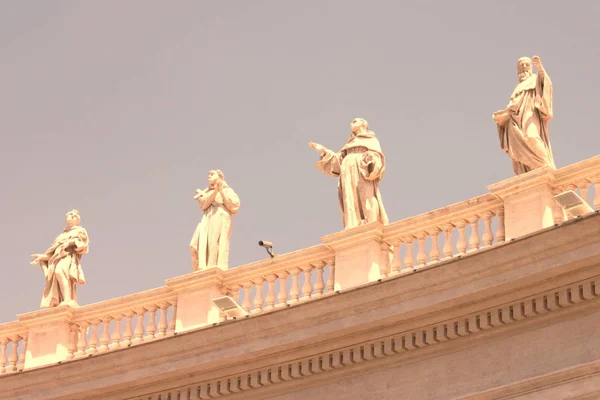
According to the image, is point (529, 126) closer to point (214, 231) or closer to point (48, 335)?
point (214, 231)

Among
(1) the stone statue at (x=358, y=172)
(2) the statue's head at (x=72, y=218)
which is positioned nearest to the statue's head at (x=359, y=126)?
(1) the stone statue at (x=358, y=172)

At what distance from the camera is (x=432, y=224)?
24469 mm

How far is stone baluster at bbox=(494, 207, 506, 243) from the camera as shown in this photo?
78.0ft

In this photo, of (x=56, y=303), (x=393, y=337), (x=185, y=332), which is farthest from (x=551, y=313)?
(x=56, y=303)

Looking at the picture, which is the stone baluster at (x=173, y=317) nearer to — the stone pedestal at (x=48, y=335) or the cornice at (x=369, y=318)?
the cornice at (x=369, y=318)

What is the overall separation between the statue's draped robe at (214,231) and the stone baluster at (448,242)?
410 cm

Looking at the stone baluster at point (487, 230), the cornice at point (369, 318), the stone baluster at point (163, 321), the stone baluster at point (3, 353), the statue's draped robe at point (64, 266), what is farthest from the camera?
the statue's draped robe at point (64, 266)

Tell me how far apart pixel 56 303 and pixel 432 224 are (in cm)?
703

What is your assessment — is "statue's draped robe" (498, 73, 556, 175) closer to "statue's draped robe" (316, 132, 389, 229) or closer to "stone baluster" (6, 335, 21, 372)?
"statue's draped robe" (316, 132, 389, 229)

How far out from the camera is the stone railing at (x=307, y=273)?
23609mm

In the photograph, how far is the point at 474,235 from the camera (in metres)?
24.0

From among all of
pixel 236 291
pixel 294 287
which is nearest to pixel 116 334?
pixel 236 291

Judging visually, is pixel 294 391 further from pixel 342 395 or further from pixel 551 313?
Answer: pixel 551 313

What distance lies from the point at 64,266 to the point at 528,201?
8617 mm
